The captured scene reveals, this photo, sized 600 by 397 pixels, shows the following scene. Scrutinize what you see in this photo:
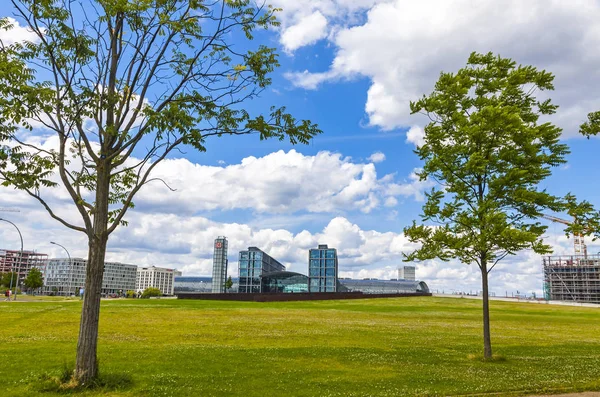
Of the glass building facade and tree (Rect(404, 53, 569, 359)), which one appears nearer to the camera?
tree (Rect(404, 53, 569, 359))

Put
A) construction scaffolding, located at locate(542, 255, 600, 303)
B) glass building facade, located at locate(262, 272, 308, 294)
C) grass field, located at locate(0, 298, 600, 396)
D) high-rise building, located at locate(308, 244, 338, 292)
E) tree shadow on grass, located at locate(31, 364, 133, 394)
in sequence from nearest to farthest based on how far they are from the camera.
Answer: tree shadow on grass, located at locate(31, 364, 133, 394)
grass field, located at locate(0, 298, 600, 396)
construction scaffolding, located at locate(542, 255, 600, 303)
glass building facade, located at locate(262, 272, 308, 294)
high-rise building, located at locate(308, 244, 338, 292)

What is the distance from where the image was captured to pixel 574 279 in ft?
520

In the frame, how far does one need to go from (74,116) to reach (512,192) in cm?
1714

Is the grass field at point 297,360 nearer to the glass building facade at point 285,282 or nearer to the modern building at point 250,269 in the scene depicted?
the glass building facade at point 285,282

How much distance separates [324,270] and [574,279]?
93.8 m

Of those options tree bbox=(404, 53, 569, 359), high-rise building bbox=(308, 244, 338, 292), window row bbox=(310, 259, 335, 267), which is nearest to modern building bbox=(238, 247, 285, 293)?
high-rise building bbox=(308, 244, 338, 292)

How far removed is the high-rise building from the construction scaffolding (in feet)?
277

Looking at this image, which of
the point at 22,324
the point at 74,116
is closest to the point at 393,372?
the point at 74,116

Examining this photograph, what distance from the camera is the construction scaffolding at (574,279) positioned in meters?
154

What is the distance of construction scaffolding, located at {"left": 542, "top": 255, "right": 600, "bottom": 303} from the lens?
15450 centimetres

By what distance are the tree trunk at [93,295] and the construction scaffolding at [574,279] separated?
17689 centimetres

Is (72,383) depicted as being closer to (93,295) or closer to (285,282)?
(93,295)

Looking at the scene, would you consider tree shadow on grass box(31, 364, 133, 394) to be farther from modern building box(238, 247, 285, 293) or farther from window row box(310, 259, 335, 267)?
modern building box(238, 247, 285, 293)

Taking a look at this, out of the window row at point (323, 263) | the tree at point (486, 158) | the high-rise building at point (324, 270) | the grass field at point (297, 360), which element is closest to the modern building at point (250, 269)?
the high-rise building at point (324, 270)
